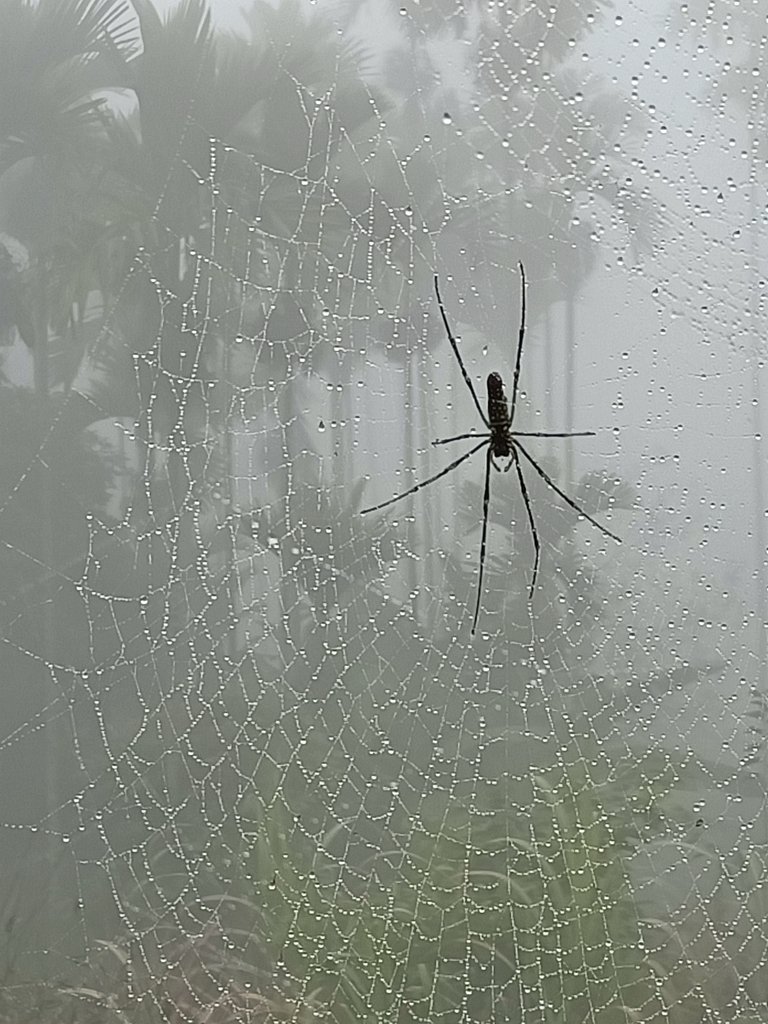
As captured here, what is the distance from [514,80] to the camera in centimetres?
88

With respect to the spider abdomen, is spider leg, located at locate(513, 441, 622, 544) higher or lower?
lower

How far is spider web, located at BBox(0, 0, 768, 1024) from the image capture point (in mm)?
876

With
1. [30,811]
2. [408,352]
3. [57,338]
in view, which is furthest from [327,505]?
[30,811]

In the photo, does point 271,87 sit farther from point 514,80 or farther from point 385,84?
point 514,80

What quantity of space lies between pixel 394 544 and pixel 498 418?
0.16 meters

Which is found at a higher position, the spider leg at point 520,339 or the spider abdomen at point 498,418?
the spider leg at point 520,339

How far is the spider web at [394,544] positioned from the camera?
0.88 meters

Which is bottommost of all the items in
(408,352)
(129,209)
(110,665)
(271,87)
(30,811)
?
(30,811)

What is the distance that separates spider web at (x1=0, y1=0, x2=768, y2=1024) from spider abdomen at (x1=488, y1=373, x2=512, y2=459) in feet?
0.13

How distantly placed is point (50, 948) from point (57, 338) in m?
0.57

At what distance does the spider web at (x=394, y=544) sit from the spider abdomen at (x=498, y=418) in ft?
0.13

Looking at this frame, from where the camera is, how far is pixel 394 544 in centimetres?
91

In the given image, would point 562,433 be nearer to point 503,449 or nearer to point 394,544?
point 503,449

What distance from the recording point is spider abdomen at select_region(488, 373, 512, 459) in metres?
0.82
